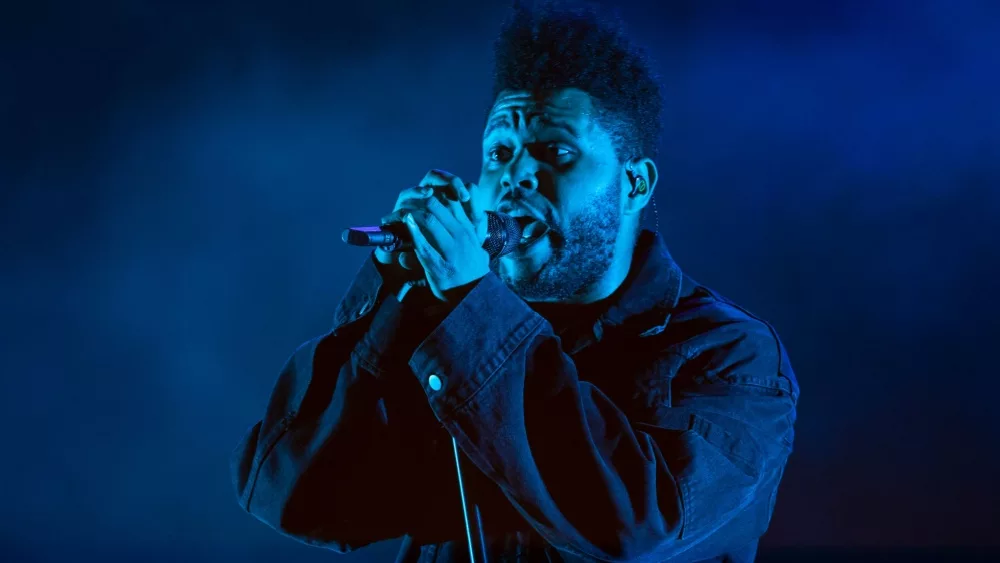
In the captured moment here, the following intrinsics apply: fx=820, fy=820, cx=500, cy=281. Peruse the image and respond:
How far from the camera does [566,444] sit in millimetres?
Answer: 954

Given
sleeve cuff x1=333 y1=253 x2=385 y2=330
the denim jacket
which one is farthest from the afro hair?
sleeve cuff x1=333 y1=253 x2=385 y2=330

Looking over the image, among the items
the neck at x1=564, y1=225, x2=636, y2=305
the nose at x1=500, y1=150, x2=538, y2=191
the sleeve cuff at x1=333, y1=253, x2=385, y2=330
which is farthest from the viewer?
the neck at x1=564, y1=225, x2=636, y2=305

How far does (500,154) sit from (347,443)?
1.77ft

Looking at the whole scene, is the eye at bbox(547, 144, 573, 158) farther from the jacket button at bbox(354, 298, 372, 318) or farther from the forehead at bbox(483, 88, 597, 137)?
the jacket button at bbox(354, 298, 372, 318)

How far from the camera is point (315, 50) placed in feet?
7.47

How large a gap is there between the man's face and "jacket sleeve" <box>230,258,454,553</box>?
1.04ft

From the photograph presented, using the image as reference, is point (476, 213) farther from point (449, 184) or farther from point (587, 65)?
point (587, 65)

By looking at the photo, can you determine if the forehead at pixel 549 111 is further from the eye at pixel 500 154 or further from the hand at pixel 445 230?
the hand at pixel 445 230

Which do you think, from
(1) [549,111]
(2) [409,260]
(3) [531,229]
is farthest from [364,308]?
(1) [549,111]

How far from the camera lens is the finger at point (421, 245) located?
2.89ft

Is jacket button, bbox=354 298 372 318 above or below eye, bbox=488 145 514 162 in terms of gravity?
below

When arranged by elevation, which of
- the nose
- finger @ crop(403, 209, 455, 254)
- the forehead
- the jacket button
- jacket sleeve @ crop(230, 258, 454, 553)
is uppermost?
the forehead

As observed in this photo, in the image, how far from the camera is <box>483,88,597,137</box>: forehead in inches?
53.7

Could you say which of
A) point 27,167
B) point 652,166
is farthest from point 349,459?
point 27,167
